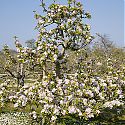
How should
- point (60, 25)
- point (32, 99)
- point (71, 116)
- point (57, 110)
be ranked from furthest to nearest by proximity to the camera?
point (71, 116) → point (60, 25) → point (32, 99) → point (57, 110)

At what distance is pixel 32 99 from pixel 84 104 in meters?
2.14

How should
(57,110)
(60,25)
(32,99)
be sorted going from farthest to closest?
1. (60,25)
2. (32,99)
3. (57,110)

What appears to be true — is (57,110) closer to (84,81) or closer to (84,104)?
(84,104)

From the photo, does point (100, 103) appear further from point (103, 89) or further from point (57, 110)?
point (57, 110)

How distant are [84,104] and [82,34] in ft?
13.6

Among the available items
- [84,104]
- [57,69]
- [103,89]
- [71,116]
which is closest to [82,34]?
[57,69]

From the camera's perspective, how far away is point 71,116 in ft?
57.1

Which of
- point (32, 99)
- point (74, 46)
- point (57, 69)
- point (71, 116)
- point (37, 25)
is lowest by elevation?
point (71, 116)

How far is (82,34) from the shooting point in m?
14.3

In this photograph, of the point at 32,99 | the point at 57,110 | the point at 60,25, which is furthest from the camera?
the point at 60,25

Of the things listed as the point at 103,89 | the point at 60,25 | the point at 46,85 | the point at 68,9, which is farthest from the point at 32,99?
the point at 68,9

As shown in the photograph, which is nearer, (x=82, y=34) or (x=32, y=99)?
(x=32, y=99)

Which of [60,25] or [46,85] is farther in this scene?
[60,25]

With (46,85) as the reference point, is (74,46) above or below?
above
